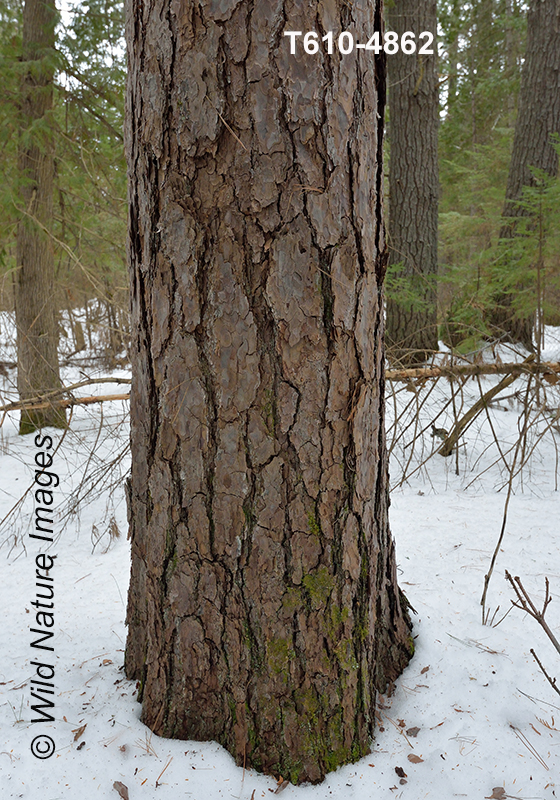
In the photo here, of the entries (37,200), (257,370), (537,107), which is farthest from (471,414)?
(537,107)

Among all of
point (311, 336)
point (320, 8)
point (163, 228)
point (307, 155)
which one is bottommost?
point (311, 336)

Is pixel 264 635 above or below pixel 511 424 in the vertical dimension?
above

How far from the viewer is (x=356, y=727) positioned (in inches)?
52.8

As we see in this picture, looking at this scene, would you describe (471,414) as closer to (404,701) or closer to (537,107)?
(404,701)

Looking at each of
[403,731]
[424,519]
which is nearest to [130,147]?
[403,731]

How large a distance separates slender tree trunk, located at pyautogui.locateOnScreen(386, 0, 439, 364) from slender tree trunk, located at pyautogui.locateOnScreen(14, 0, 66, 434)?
3.54 meters

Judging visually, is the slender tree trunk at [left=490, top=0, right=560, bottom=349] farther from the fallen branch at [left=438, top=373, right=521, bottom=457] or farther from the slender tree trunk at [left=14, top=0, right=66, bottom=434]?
the slender tree trunk at [left=14, top=0, right=66, bottom=434]

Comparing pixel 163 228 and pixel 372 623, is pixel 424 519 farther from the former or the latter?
pixel 163 228

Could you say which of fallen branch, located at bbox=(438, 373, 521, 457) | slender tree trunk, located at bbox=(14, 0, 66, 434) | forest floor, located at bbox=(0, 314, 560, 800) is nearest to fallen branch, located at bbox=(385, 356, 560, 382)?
fallen branch, located at bbox=(438, 373, 521, 457)

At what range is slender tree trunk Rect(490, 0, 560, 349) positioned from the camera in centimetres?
593

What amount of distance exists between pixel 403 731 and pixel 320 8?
1.81 metres

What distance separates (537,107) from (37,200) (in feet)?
18.9

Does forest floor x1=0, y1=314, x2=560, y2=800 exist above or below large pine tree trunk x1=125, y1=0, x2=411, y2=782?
below

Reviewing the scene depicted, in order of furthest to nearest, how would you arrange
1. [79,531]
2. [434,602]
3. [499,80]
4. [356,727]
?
[499,80] < [79,531] < [434,602] < [356,727]
